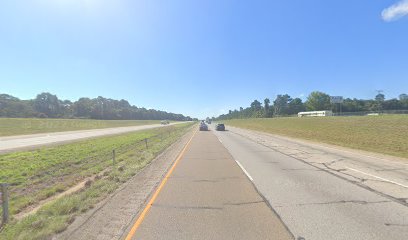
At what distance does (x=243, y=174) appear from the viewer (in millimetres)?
12344

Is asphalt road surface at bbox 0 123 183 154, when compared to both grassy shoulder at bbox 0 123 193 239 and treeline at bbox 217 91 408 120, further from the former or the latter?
treeline at bbox 217 91 408 120

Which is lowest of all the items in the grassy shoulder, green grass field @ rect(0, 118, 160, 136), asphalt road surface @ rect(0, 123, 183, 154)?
the grassy shoulder

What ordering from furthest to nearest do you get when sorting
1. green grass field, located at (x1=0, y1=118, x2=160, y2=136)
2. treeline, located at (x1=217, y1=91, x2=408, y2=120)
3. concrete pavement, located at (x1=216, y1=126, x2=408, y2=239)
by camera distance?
treeline, located at (x1=217, y1=91, x2=408, y2=120)
green grass field, located at (x1=0, y1=118, x2=160, y2=136)
concrete pavement, located at (x1=216, y1=126, x2=408, y2=239)

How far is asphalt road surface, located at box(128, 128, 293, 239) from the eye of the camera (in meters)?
5.75

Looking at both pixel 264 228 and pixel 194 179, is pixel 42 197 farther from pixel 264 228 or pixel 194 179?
pixel 264 228

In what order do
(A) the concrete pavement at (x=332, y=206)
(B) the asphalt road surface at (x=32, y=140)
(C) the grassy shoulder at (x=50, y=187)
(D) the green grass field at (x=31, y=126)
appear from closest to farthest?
1. (A) the concrete pavement at (x=332, y=206)
2. (C) the grassy shoulder at (x=50, y=187)
3. (B) the asphalt road surface at (x=32, y=140)
4. (D) the green grass field at (x=31, y=126)

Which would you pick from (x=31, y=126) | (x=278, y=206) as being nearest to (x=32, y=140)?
(x=278, y=206)

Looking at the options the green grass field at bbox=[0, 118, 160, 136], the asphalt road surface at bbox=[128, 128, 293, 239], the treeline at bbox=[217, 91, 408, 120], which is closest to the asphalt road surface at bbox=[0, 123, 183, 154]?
the green grass field at bbox=[0, 118, 160, 136]

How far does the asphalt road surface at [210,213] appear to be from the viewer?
5.75 m

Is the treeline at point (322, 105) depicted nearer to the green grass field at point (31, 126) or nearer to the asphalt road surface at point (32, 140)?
the green grass field at point (31, 126)

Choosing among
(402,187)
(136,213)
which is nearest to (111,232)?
(136,213)

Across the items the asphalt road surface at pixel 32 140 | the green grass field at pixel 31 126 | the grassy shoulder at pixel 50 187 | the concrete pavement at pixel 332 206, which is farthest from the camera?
the green grass field at pixel 31 126

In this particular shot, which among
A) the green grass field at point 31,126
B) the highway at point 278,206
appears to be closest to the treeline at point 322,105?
the green grass field at point 31,126

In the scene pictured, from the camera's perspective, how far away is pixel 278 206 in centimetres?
746
